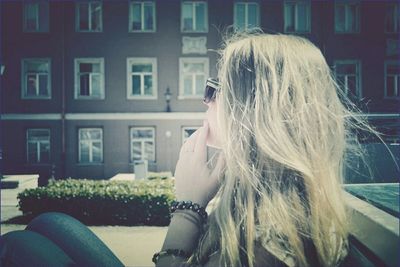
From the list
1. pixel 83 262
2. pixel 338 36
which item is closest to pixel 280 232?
pixel 83 262

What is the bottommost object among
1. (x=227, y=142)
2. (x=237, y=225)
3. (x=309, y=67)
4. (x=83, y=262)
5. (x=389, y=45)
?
(x=83, y=262)

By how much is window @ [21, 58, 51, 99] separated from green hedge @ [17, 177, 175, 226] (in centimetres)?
1022

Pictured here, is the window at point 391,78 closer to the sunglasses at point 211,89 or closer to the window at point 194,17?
the window at point 194,17

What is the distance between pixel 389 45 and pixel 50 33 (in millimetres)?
14985

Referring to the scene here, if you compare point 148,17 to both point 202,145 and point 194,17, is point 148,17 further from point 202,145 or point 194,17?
point 202,145

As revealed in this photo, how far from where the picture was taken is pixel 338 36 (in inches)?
659

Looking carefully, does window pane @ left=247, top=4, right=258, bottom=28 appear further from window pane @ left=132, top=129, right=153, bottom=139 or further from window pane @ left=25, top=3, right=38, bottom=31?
window pane @ left=25, top=3, right=38, bottom=31

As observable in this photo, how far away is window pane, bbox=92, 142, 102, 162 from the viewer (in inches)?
658

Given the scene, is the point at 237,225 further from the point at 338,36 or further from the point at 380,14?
the point at 380,14

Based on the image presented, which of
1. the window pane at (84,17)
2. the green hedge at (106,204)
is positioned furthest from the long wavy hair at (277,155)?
the window pane at (84,17)

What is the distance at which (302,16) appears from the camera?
1683 cm

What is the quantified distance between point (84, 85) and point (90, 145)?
8.90 ft

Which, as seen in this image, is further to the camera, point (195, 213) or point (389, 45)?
point (389, 45)

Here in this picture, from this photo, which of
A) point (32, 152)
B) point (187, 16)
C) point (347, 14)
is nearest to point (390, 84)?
point (347, 14)
